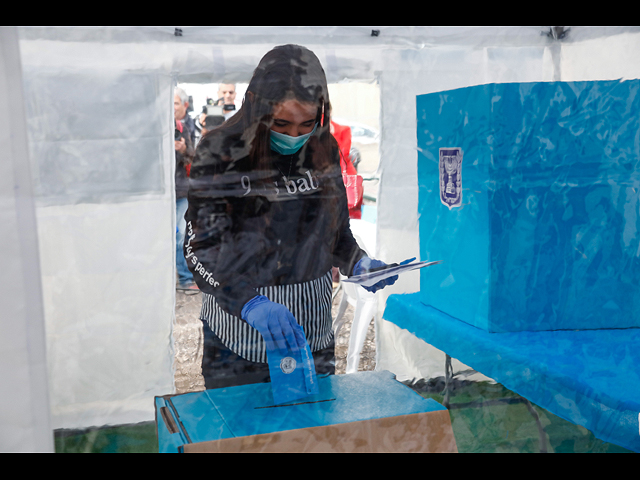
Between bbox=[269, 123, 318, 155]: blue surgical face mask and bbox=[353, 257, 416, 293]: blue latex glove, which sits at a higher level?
bbox=[269, 123, 318, 155]: blue surgical face mask

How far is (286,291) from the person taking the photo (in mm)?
940

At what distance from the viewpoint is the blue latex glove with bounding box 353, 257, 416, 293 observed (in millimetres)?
978

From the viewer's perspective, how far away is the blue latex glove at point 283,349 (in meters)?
0.90

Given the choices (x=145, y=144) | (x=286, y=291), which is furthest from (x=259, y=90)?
(x=286, y=291)

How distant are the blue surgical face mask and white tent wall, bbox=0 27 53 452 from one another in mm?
390

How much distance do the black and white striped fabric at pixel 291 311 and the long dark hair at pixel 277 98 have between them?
205 millimetres

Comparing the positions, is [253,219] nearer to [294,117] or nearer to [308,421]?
[294,117]

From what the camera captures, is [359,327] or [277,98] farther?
[359,327]

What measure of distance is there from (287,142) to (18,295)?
1.64 feet

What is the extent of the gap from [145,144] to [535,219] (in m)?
0.67

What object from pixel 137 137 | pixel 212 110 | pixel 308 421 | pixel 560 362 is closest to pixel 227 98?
pixel 212 110

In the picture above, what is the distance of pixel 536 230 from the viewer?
96 cm

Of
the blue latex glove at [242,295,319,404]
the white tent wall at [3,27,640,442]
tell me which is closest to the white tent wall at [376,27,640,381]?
the white tent wall at [3,27,640,442]

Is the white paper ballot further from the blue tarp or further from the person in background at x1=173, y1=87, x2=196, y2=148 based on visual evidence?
the person in background at x1=173, y1=87, x2=196, y2=148
